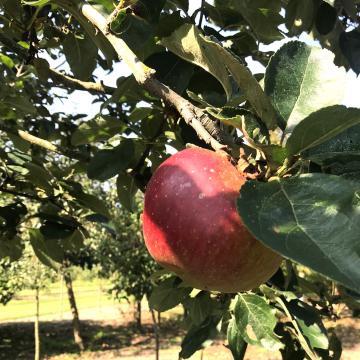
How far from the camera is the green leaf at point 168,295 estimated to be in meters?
2.14

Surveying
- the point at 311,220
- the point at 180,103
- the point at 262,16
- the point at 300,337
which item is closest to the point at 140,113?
the point at 262,16

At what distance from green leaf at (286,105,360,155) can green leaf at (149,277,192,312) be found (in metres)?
1.45

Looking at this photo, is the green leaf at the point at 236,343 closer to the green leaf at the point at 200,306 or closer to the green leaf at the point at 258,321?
the green leaf at the point at 258,321

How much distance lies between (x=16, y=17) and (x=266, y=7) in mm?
807

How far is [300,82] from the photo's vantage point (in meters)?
0.89

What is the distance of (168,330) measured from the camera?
48.3 feet

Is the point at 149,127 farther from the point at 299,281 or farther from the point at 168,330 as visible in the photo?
the point at 168,330

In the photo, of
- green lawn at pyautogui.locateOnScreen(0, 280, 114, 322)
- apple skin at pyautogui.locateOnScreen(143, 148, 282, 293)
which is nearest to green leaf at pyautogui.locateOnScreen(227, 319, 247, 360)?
apple skin at pyautogui.locateOnScreen(143, 148, 282, 293)

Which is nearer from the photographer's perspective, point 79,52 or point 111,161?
point 111,161

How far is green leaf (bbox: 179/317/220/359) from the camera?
216 centimetres

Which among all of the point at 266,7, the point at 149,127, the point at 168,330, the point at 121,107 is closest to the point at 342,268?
the point at 149,127

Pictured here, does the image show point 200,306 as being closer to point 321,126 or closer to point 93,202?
point 93,202

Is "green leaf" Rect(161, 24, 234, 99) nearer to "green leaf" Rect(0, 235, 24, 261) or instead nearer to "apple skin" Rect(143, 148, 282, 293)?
"apple skin" Rect(143, 148, 282, 293)

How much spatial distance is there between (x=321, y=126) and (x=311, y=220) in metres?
0.17
